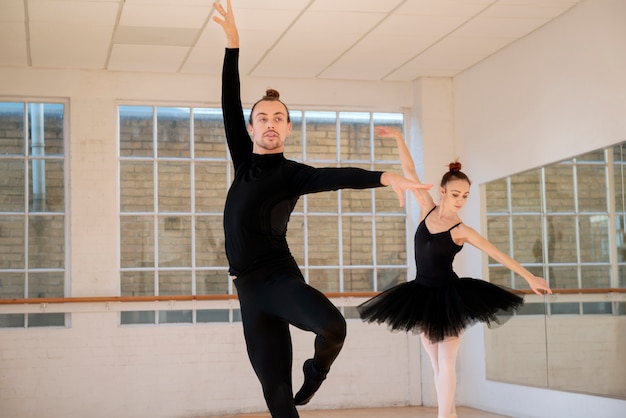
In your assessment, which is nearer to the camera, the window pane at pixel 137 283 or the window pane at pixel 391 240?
the window pane at pixel 137 283

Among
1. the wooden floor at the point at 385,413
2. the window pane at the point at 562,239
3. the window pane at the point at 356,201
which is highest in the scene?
the window pane at the point at 356,201

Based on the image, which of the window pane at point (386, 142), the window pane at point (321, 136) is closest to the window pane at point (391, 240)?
the window pane at point (386, 142)

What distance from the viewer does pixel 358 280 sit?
8320 mm

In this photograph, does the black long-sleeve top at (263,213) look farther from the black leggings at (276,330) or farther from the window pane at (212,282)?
the window pane at (212,282)

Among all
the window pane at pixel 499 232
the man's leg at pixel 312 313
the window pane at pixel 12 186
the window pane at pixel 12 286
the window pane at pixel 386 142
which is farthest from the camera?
the window pane at pixel 386 142

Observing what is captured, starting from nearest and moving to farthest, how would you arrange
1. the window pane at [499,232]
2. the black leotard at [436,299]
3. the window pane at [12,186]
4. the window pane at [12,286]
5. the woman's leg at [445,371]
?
the woman's leg at [445,371]
the black leotard at [436,299]
the window pane at [499,232]
the window pane at [12,286]
the window pane at [12,186]

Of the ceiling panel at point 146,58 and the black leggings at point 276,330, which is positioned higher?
the ceiling panel at point 146,58

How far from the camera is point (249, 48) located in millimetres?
7184

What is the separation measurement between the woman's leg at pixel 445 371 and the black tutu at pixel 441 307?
0.14 ft

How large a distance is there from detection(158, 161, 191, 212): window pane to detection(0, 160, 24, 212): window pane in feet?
3.75

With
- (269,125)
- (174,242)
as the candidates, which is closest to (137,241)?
(174,242)

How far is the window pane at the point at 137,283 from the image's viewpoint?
7750 millimetres

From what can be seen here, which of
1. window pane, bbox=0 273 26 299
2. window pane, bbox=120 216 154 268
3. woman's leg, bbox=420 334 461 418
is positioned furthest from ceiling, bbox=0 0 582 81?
woman's leg, bbox=420 334 461 418

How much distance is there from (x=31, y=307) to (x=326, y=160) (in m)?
2.85
